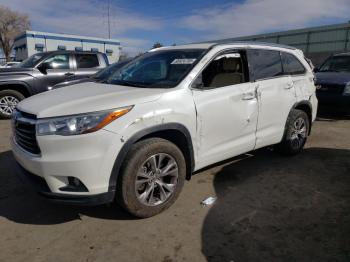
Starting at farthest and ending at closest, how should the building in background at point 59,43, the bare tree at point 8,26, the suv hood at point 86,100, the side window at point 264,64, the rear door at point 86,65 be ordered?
the bare tree at point 8,26, the building in background at point 59,43, the rear door at point 86,65, the side window at point 264,64, the suv hood at point 86,100

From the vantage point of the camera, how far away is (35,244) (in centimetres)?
278

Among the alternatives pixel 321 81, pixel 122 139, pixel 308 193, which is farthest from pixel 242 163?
pixel 321 81

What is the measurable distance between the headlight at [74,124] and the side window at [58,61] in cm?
636

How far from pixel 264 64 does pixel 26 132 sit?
307 cm

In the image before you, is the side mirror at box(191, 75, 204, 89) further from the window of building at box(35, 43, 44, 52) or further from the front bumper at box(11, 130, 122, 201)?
the window of building at box(35, 43, 44, 52)

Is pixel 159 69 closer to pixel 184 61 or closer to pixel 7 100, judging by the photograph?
pixel 184 61

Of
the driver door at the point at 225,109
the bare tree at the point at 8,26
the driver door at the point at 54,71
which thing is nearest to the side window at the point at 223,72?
the driver door at the point at 225,109

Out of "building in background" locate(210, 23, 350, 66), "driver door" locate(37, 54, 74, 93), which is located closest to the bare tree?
"building in background" locate(210, 23, 350, 66)

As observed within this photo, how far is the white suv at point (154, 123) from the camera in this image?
2664 millimetres

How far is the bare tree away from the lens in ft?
178

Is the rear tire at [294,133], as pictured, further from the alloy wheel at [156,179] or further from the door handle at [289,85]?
the alloy wheel at [156,179]

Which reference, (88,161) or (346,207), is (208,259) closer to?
(88,161)

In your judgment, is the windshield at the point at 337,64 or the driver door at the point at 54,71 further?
the windshield at the point at 337,64

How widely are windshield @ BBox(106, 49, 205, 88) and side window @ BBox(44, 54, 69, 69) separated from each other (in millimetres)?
5007
